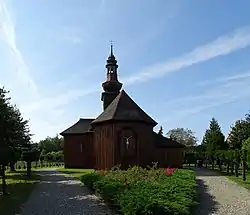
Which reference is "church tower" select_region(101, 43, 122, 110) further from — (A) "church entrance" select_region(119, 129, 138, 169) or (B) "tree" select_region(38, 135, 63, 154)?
(B) "tree" select_region(38, 135, 63, 154)

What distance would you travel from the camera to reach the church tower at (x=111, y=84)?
49334 mm

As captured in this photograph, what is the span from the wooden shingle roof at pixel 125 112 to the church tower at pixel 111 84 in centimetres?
922

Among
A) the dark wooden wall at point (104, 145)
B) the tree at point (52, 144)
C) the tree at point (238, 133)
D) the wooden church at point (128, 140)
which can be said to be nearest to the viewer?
the wooden church at point (128, 140)

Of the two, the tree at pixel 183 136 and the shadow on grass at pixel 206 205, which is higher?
the tree at pixel 183 136

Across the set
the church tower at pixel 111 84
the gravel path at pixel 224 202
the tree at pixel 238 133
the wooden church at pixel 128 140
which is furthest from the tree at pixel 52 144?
the gravel path at pixel 224 202

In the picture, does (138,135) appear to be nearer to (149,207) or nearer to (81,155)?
(81,155)

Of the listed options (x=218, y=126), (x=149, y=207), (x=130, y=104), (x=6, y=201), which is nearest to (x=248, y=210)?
(x=149, y=207)

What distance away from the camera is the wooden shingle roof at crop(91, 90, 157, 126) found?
36.8 m

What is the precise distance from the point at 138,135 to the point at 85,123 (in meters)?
16.3

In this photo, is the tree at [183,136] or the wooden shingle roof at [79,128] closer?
the wooden shingle roof at [79,128]

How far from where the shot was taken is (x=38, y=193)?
18.9m

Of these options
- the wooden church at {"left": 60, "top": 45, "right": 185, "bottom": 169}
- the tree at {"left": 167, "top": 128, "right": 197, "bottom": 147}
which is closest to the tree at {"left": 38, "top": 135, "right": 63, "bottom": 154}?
the tree at {"left": 167, "top": 128, "right": 197, "bottom": 147}

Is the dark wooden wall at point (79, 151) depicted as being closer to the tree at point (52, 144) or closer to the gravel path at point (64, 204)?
the gravel path at point (64, 204)

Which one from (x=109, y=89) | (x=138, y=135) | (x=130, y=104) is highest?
(x=109, y=89)
